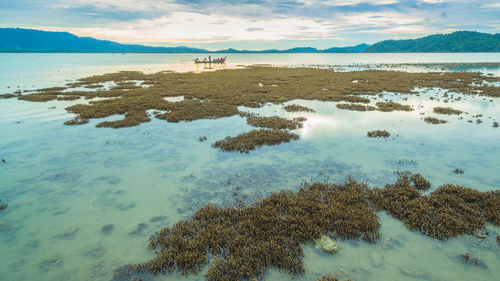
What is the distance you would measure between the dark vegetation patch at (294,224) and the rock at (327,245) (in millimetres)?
264

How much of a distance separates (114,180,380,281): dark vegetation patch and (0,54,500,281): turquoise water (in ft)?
1.29

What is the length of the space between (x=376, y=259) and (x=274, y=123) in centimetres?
1399

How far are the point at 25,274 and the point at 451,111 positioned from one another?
3173cm

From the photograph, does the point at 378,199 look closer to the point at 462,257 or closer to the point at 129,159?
the point at 462,257

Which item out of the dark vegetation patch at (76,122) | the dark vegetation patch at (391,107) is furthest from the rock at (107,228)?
the dark vegetation patch at (391,107)

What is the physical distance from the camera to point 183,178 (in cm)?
1103

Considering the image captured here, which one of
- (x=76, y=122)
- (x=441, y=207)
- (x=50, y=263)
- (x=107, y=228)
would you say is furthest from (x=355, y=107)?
(x=76, y=122)

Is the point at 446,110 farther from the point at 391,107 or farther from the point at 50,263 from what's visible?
the point at 50,263

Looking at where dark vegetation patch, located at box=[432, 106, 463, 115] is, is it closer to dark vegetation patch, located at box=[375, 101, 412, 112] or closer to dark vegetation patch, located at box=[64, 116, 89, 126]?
dark vegetation patch, located at box=[375, 101, 412, 112]

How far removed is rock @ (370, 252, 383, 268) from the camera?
20.8 feet

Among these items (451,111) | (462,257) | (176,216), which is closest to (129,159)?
(176,216)

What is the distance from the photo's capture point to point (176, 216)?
8398 millimetres

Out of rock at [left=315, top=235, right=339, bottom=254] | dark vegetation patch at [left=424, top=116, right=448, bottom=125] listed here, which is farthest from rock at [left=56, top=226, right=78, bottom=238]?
Answer: dark vegetation patch at [left=424, top=116, right=448, bottom=125]

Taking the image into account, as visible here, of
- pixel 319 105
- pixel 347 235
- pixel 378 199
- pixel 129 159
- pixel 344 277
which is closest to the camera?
pixel 344 277
